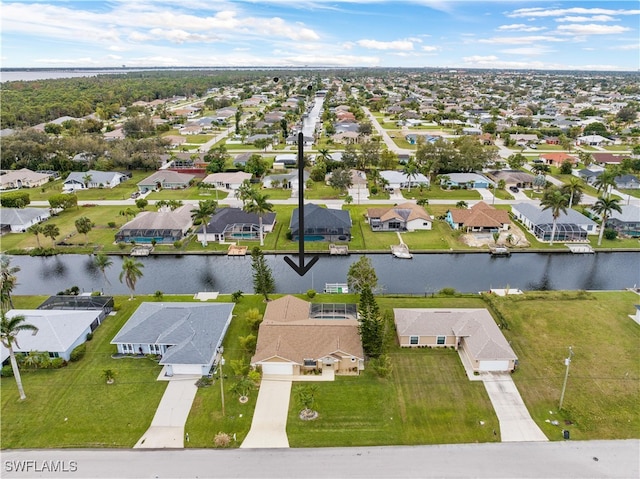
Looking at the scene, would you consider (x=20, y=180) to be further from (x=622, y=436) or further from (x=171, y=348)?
(x=622, y=436)

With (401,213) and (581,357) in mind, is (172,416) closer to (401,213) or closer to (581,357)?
(581,357)

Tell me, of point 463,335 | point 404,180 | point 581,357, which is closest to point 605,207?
point 581,357

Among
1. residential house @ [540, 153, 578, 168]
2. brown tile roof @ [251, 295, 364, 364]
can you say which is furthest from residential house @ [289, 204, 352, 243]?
residential house @ [540, 153, 578, 168]

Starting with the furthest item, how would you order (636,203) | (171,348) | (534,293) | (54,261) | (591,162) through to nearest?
(591,162)
(636,203)
(54,261)
(534,293)
(171,348)

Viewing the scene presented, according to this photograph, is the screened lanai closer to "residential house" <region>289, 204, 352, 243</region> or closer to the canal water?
the canal water

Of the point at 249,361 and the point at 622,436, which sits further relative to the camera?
→ the point at 249,361

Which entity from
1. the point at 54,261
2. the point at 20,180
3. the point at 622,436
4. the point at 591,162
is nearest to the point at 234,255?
the point at 54,261

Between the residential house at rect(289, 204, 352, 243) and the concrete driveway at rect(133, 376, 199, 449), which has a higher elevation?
the residential house at rect(289, 204, 352, 243)
